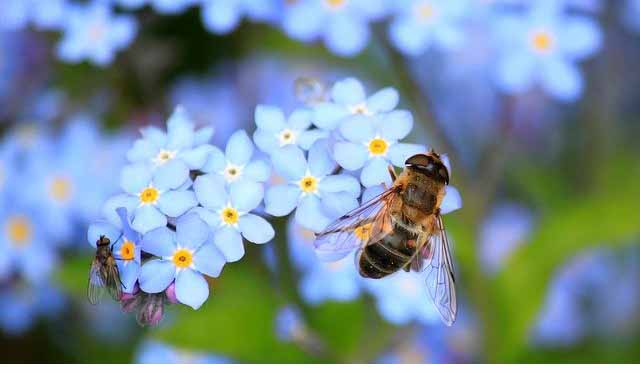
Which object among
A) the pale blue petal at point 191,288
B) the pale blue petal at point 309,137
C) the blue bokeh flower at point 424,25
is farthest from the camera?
the blue bokeh flower at point 424,25

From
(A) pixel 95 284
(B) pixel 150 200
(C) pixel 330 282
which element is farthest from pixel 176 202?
(C) pixel 330 282

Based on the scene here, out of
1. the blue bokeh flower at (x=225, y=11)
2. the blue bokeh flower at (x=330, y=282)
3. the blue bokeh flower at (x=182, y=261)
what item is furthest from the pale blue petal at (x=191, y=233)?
the blue bokeh flower at (x=225, y=11)

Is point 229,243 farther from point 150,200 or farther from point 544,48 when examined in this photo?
point 544,48

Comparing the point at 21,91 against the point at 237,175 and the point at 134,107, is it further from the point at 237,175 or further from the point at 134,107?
the point at 237,175

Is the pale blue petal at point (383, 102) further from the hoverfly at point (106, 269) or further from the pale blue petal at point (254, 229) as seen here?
the hoverfly at point (106, 269)

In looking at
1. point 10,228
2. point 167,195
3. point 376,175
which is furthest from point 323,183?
point 10,228
